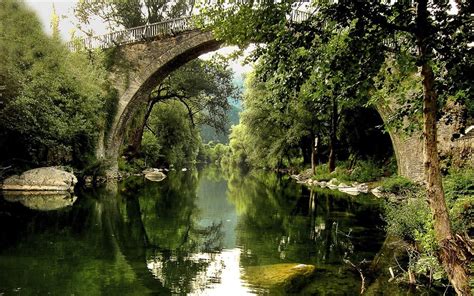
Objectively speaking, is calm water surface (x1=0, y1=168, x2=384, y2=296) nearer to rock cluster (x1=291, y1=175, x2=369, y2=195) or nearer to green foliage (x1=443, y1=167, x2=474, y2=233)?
green foliage (x1=443, y1=167, x2=474, y2=233)

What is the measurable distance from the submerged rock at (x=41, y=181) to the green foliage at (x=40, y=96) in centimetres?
95

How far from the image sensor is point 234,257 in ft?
24.2

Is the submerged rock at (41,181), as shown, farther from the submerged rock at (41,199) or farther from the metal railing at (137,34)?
the metal railing at (137,34)

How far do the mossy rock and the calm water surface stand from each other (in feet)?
0.41

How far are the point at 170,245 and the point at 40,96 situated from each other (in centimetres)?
1086

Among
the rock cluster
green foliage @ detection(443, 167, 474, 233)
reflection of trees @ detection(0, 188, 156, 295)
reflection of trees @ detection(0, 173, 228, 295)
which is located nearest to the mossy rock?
reflection of trees @ detection(0, 173, 228, 295)

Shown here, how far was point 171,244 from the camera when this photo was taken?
834 centimetres

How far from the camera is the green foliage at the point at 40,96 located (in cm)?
1523

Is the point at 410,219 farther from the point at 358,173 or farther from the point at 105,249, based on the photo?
the point at 358,173

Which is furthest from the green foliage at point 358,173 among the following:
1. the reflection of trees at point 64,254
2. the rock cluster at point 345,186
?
→ the reflection of trees at point 64,254

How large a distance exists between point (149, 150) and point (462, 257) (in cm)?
2998

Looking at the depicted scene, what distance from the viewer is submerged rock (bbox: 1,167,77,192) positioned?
16.0 metres

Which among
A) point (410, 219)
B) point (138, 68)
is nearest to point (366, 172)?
point (410, 219)

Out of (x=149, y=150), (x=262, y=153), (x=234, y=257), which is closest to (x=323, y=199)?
(x=234, y=257)
